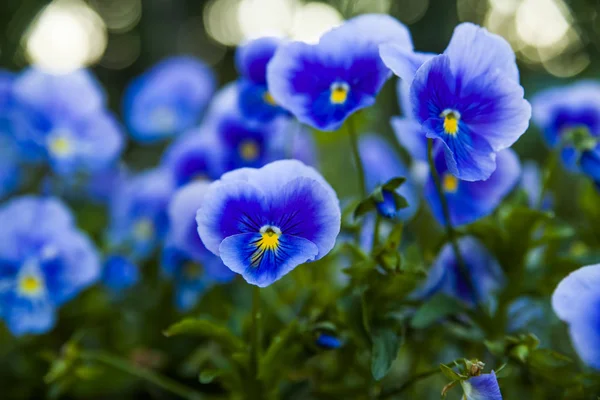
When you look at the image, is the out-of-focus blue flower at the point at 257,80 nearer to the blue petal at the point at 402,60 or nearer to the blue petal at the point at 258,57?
the blue petal at the point at 258,57

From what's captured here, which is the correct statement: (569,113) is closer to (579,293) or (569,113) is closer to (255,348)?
(579,293)

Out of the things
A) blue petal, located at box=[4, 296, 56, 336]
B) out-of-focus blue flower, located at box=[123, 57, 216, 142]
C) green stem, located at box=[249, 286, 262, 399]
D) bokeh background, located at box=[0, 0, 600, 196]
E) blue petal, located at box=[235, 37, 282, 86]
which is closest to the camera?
green stem, located at box=[249, 286, 262, 399]

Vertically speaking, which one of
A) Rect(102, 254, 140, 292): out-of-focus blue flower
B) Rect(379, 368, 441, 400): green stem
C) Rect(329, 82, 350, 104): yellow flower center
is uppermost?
Rect(329, 82, 350, 104): yellow flower center

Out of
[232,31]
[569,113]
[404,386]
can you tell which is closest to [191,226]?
[404,386]

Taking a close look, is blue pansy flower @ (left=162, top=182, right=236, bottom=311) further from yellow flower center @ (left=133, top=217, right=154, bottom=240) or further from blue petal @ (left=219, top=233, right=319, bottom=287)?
blue petal @ (left=219, top=233, right=319, bottom=287)

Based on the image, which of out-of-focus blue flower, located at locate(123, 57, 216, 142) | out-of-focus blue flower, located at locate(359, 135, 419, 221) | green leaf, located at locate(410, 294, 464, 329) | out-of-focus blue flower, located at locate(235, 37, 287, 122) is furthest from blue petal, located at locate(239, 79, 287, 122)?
out-of-focus blue flower, located at locate(123, 57, 216, 142)
